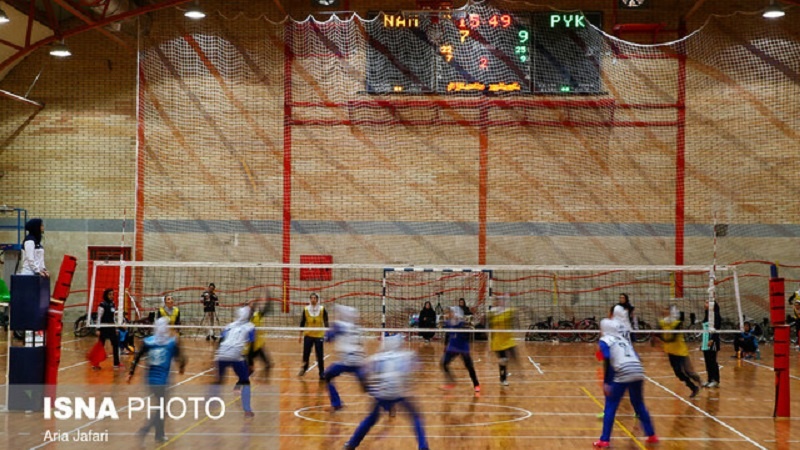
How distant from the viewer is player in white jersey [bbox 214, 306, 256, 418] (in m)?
12.9

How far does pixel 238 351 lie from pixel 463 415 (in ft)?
12.9

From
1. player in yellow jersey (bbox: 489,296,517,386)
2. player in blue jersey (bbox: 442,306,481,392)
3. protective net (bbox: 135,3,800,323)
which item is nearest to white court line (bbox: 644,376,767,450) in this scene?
player in yellow jersey (bbox: 489,296,517,386)

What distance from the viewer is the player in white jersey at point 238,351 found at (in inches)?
507

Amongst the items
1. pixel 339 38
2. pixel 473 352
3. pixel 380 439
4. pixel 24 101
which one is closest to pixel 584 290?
pixel 473 352

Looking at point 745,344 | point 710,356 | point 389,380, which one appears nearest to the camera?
point 389,380

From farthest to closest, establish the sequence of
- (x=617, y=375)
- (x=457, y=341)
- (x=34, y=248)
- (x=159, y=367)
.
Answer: (x=457, y=341), (x=34, y=248), (x=159, y=367), (x=617, y=375)

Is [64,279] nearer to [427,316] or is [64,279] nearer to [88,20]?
[427,316]

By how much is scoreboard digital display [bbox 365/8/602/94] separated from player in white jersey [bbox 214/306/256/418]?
582 inches

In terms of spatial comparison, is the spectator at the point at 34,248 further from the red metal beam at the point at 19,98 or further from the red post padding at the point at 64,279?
the red metal beam at the point at 19,98

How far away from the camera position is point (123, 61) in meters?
28.6

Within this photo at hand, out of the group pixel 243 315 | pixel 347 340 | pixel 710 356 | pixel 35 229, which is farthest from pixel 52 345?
pixel 710 356

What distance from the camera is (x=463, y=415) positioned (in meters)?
14.0

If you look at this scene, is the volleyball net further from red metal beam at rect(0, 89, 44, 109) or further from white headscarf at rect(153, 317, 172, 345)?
white headscarf at rect(153, 317, 172, 345)

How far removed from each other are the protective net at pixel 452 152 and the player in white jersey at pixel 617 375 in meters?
15.7
